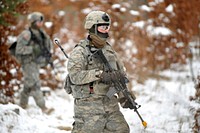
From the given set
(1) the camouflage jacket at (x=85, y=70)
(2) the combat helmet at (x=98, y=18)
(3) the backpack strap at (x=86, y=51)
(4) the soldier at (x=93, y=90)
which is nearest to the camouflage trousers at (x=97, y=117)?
(4) the soldier at (x=93, y=90)

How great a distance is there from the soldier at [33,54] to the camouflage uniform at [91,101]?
3520 millimetres

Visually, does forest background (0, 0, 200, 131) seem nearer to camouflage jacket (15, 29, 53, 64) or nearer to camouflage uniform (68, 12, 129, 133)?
Answer: camouflage jacket (15, 29, 53, 64)

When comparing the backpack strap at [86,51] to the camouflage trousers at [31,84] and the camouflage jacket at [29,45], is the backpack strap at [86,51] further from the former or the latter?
the camouflage trousers at [31,84]

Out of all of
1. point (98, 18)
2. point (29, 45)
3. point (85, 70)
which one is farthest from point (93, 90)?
point (29, 45)

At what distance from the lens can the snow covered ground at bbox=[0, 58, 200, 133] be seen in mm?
6426

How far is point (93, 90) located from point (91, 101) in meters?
0.14

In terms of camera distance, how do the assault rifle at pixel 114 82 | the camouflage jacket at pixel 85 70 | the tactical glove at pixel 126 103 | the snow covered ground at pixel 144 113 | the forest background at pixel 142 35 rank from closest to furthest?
1. the camouflage jacket at pixel 85 70
2. the assault rifle at pixel 114 82
3. the tactical glove at pixel 126 103
4. the snow covered ground at pixel 144 113
5. the forest background at pixel 142 35

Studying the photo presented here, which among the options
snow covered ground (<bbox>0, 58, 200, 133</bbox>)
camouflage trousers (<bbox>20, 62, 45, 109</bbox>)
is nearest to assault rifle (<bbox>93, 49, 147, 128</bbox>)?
snow covered ground (<bbox>0, 58, 200, 133</bbox>)

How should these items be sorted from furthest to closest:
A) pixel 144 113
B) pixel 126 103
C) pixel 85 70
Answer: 1. pixel 144 113
2. pixel 126 103
3. pixel 85 70

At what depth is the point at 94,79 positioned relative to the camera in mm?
4762

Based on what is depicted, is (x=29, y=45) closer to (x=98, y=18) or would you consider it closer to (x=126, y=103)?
(x=98, y=18)

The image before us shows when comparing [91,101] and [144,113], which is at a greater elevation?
[91,101]

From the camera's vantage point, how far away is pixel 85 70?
4.91 meters

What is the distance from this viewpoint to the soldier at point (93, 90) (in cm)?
496
